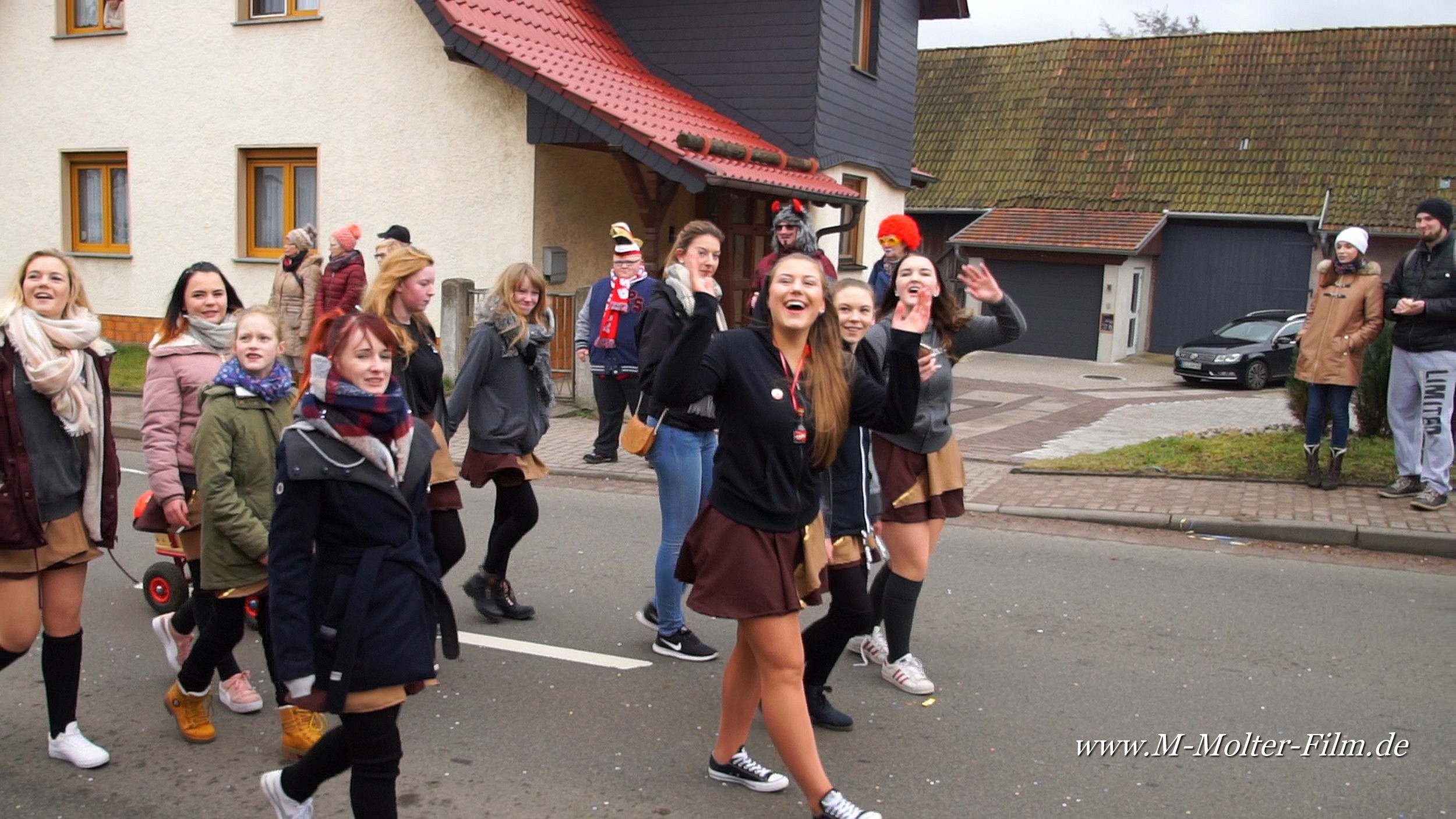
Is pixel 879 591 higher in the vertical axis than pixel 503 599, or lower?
higher

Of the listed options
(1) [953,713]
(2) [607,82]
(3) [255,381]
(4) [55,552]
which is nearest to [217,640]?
(4) [55,552]

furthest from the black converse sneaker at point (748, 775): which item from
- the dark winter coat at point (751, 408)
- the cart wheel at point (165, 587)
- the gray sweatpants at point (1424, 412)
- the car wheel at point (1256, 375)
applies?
the car wheel at point (1256, 375)

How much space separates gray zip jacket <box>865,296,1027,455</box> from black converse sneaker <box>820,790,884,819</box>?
1.62 m

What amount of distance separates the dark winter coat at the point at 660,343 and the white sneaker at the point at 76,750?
2.36 meters

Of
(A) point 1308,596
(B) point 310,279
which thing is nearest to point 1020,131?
(B) point 310,279

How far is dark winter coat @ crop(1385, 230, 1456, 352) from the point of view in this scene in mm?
7812

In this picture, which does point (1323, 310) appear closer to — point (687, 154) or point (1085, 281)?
point (687, 154)

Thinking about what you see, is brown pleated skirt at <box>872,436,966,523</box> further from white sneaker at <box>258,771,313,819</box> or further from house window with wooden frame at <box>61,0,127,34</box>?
house window with wooden frame at <box>61,0,127,34</box>

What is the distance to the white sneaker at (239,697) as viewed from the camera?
4.69m

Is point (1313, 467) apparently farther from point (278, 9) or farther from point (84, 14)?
point (84, 14)

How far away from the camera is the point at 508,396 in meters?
5.57

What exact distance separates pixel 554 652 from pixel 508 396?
1.21 meters

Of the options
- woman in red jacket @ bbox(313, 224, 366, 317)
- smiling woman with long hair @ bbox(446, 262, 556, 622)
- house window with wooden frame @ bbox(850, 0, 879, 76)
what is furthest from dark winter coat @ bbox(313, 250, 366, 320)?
house window with wooden frame @ bbox(850, 0, 879, 76)

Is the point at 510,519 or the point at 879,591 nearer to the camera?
the point at 879,591
